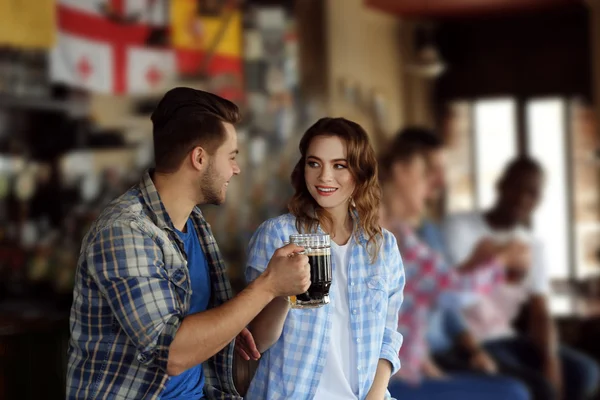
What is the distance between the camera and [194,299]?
5.07 ft

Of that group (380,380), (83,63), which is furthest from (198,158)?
(83,63)

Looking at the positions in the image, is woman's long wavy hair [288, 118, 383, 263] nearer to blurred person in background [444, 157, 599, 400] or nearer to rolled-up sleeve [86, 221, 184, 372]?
rolled-up sleeve [86, 221, 184, 372]

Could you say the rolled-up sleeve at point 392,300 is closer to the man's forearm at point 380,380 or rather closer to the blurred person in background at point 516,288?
the man's forearm at point 380,380

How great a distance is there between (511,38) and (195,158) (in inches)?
288

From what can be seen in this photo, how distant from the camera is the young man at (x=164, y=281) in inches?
53.4

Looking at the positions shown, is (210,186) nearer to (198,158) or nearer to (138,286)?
(198,158)

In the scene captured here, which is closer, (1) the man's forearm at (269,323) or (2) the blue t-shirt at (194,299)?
(1) the man's forearm at (269,323)

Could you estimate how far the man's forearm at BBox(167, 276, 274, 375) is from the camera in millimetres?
1352

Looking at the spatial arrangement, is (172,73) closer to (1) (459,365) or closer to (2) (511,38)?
(1) (459,365)

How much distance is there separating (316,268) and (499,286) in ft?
9.61

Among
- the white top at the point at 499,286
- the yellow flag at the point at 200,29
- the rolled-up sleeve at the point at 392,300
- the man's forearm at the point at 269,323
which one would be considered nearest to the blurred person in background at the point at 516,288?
the white top at the point at 499,286

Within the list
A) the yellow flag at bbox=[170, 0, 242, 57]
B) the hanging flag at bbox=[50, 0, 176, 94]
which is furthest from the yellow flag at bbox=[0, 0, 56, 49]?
the yellow flag at bbox=[170, 0, 242, 57]

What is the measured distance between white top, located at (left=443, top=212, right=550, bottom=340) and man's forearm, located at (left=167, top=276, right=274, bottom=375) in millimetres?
2698

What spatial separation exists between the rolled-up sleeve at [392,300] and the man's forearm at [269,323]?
0.19m
